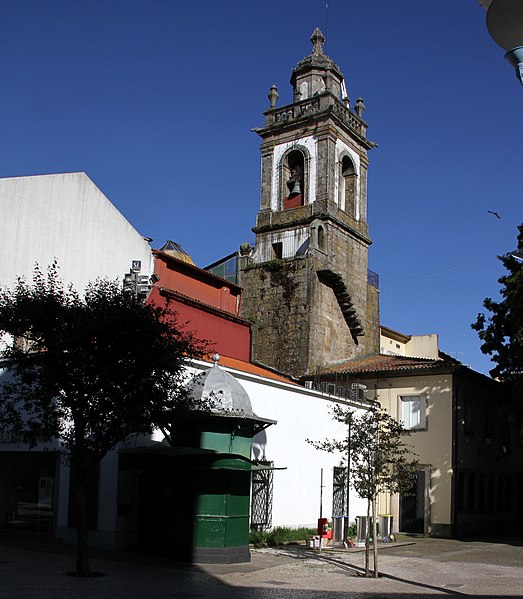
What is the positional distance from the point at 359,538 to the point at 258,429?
7.30 meters

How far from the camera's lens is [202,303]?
2906cm

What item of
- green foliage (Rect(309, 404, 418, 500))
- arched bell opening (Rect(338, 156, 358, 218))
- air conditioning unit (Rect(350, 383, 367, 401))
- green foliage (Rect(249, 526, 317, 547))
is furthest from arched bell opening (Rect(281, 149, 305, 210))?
green foliage (Rect(309, 404, 418, 500))

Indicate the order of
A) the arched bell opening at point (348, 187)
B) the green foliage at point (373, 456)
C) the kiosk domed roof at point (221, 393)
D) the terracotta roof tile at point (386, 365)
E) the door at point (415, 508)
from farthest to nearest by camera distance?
the arched bell opening at point (348, 187) → the terracotta roof tile at point (386, 365) → the door at point (415, 508) → the kiosk domed roof at point (221, 393) → the green foliage at point (373, 456)

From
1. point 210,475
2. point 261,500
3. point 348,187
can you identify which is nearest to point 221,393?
point 210,475

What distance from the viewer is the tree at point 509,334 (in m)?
25.2

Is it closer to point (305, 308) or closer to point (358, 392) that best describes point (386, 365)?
point (358, 392)

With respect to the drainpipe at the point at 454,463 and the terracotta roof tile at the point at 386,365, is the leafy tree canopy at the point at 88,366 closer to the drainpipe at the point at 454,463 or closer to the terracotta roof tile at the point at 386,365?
the terracotta roof tile at the point at 386,365

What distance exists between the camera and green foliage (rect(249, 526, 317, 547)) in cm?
2216

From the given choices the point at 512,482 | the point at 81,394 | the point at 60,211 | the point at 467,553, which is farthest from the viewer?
the point at 512,482

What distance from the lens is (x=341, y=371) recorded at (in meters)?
33.1

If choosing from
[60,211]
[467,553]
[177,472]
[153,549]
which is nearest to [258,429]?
[177,472]

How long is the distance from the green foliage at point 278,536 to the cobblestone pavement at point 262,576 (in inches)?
25.4

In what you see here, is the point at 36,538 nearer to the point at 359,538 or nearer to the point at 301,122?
the point at 359,538

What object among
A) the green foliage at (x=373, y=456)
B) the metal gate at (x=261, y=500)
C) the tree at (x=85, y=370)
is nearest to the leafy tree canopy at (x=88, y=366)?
the tree at (x=85, y=370)
